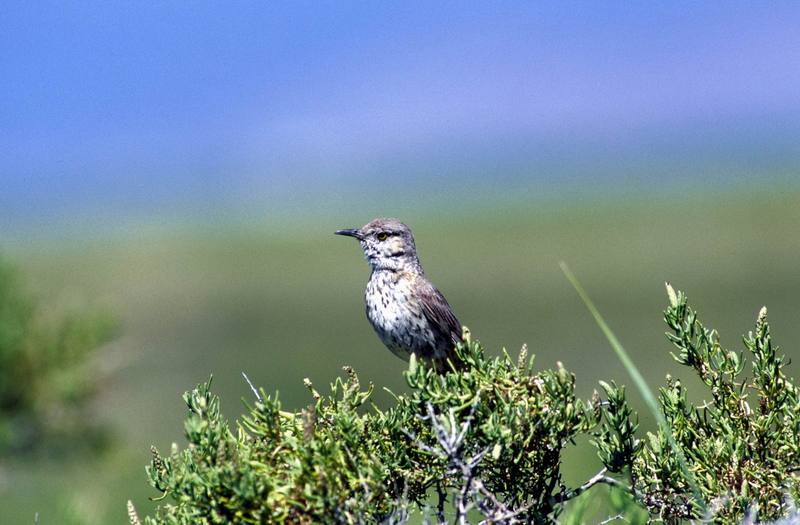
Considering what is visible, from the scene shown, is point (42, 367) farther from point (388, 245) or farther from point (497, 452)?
point (497, 452)

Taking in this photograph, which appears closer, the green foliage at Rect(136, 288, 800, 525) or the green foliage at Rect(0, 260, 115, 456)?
the green foliage at Rect(136, 288, 800, 525)

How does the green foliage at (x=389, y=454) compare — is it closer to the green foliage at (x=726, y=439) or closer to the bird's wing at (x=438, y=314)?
the green foliage at (x=726, y=439)

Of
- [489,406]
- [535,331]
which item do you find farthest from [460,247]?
[489,406]

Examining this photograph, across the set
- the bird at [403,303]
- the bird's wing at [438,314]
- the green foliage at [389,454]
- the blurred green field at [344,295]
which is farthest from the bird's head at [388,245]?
the green foliage at [389,454]

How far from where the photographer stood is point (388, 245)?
20.6ft

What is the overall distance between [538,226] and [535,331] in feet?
157

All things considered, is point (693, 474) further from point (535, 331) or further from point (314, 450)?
point (535, 331)

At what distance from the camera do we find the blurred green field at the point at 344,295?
15094 millimetres

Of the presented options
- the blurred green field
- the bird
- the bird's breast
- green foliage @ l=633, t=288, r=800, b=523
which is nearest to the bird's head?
the bird

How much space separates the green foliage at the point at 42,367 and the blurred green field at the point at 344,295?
0.99 feet

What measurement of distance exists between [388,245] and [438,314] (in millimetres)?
597

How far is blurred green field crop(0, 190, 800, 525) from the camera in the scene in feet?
49.5

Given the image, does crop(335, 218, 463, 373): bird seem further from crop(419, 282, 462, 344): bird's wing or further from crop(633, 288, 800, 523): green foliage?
crop(633, 288, 800, 523): green foliage

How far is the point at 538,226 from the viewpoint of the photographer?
87312mm
